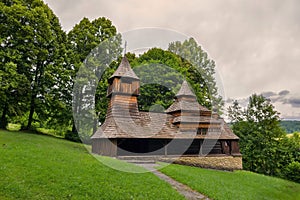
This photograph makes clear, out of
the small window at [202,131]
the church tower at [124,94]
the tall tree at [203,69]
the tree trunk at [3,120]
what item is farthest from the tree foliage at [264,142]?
the tree trunk at [3,120]

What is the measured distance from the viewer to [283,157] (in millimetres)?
32688

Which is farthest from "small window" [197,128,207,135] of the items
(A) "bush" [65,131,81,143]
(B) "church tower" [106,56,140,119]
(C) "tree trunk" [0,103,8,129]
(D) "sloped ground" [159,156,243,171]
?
(C) "tree trunk" [0,103,8,129]

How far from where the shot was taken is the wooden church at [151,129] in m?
21.2

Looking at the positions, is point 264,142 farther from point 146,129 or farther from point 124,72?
point 124,72

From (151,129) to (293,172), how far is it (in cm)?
2006

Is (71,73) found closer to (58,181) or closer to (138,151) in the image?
(138,151)

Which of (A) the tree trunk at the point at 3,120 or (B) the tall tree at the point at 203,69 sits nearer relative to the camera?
(A) the tree trunk at the point at 3,120

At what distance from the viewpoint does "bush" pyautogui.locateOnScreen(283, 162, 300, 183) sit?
29.2 meters

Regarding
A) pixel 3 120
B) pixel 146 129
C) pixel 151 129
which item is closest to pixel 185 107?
pixel 151 129

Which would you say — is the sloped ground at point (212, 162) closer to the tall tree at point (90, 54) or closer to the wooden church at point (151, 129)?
the wooden church at point (151, 129)

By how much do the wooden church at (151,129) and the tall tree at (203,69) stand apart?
46.7 ft

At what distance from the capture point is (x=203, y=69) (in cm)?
4181

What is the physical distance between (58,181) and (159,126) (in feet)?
48.0

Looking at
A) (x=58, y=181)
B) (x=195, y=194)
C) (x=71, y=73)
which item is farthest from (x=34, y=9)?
(x=195, y=194)
